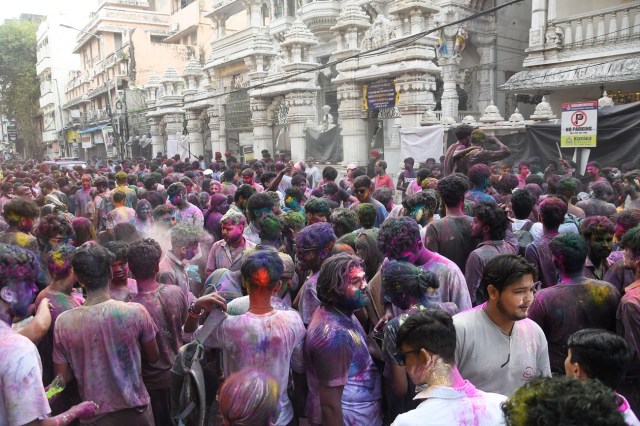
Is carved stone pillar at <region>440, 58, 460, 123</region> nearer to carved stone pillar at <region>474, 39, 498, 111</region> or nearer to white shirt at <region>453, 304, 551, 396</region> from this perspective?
carved stone pillar at <region>474, 39, 498, 111</region>

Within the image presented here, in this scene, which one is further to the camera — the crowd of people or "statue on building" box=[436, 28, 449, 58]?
"statue on building" box=[436, 28, 449, 58]

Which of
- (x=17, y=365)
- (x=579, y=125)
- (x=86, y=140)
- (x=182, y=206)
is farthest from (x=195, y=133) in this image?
(x=86, y=140)

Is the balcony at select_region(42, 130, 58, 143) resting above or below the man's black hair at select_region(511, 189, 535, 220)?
above

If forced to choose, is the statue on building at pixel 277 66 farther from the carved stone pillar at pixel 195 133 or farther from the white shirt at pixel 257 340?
the white shirt at pixel 257 340

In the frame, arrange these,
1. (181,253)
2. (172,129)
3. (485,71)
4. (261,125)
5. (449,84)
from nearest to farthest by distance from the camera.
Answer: (181,253), (261,125), (449,84), (485,71), (172,129)

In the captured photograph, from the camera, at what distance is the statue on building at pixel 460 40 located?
1956 cm

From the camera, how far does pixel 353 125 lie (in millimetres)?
13266

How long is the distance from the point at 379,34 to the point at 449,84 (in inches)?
314

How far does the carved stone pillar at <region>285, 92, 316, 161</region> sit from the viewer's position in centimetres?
1536

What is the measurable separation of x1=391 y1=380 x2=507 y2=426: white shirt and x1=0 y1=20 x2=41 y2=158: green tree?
66.2m

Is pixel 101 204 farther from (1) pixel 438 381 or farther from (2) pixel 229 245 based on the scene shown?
(1) pixel 438 381

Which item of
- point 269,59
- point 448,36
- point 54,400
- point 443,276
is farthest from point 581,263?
point 448,36

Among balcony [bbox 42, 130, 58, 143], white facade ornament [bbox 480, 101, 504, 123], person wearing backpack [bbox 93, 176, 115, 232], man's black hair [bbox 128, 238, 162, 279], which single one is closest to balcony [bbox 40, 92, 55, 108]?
balcony [bbox 42, 130, 58, 143]

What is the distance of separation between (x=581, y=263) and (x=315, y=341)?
5.93 ft
